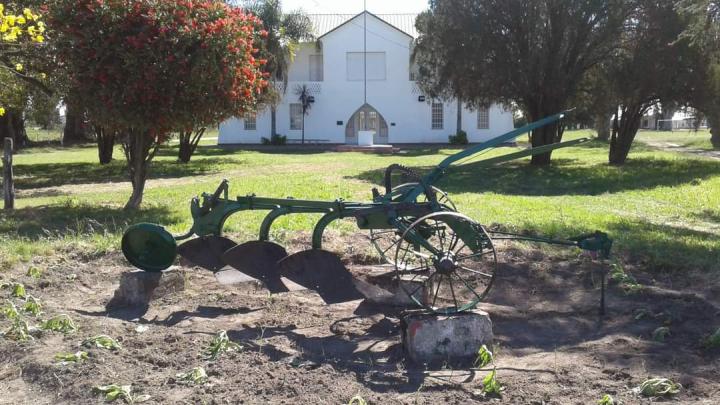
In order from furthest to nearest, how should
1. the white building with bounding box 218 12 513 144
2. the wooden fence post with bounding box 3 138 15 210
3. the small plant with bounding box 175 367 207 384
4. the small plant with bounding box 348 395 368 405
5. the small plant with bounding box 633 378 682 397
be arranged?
the white building with bounding box 218 12 513 144 → the wooden fence post with bounding box 3 138 15 210 → the small plant with bounding box 175 367 207 384 → the small plant with bounding box 633 378 682 397 → the small plant with bounding box 348 395 368 405

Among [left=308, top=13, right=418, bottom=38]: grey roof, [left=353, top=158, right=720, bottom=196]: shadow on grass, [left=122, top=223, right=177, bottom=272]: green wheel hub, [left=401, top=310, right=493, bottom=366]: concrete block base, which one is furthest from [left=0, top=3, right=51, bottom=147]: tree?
[left=308, top=13, right=418, bottom=38]: grey roof

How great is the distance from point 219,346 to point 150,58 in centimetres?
738

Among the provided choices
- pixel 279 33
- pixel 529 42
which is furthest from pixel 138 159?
pixel 279 33

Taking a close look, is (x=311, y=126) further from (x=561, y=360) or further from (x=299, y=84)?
(x=561, y=360)

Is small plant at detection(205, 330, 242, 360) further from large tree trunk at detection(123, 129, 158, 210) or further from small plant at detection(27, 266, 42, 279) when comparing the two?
large tree trunk at detection(123, 129, 158, 210)

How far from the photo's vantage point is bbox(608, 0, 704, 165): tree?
21.7 m

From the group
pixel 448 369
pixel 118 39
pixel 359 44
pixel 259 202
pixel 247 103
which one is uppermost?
pixel 359 44

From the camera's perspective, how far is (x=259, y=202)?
605 cm

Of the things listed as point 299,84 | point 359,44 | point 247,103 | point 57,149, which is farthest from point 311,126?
point 247,103

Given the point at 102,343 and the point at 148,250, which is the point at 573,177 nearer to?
the point at 148,250

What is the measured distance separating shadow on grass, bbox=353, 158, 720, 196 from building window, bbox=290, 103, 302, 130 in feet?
70.1

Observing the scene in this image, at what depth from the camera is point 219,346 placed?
493cm

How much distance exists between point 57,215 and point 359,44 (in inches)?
1314

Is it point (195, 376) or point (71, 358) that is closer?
point (195, 376)
